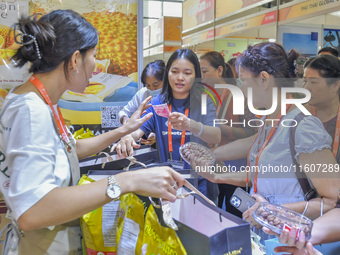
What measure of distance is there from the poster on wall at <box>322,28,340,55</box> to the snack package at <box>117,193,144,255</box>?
5.64 feet

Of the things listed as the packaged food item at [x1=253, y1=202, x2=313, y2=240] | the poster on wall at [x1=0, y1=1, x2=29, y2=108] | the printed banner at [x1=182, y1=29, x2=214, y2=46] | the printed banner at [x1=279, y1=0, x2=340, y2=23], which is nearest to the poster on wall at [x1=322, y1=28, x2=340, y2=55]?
the printed banner at [x1=279, y1=0, x2=340, y2=23]

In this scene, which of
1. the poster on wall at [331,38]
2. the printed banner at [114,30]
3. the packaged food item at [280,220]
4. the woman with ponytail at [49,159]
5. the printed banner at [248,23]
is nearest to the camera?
the woman with ponytail at [49,159]

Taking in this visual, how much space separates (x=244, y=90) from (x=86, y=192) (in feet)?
2.56

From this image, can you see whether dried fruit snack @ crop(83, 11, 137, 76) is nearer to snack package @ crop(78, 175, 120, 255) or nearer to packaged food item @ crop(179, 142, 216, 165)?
packaged food item @ crop(179, 142, 216, 165)

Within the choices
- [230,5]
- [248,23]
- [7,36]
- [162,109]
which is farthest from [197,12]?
[162,109]

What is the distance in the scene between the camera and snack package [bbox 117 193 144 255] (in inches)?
41.4

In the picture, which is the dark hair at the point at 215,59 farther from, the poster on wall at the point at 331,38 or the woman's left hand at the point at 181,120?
the woman's left hand at the point at 181,120

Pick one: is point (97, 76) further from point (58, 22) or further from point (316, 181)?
point (316, 181)

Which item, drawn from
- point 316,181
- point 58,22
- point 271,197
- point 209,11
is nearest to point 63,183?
point 58,22

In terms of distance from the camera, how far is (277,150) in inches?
50.4

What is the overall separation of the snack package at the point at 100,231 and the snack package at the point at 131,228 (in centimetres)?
4

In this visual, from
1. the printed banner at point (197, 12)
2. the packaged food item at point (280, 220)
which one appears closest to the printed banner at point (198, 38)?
the printed banner at point (197, 12)

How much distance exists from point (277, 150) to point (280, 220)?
1.15ft

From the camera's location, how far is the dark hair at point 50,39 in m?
1.06
